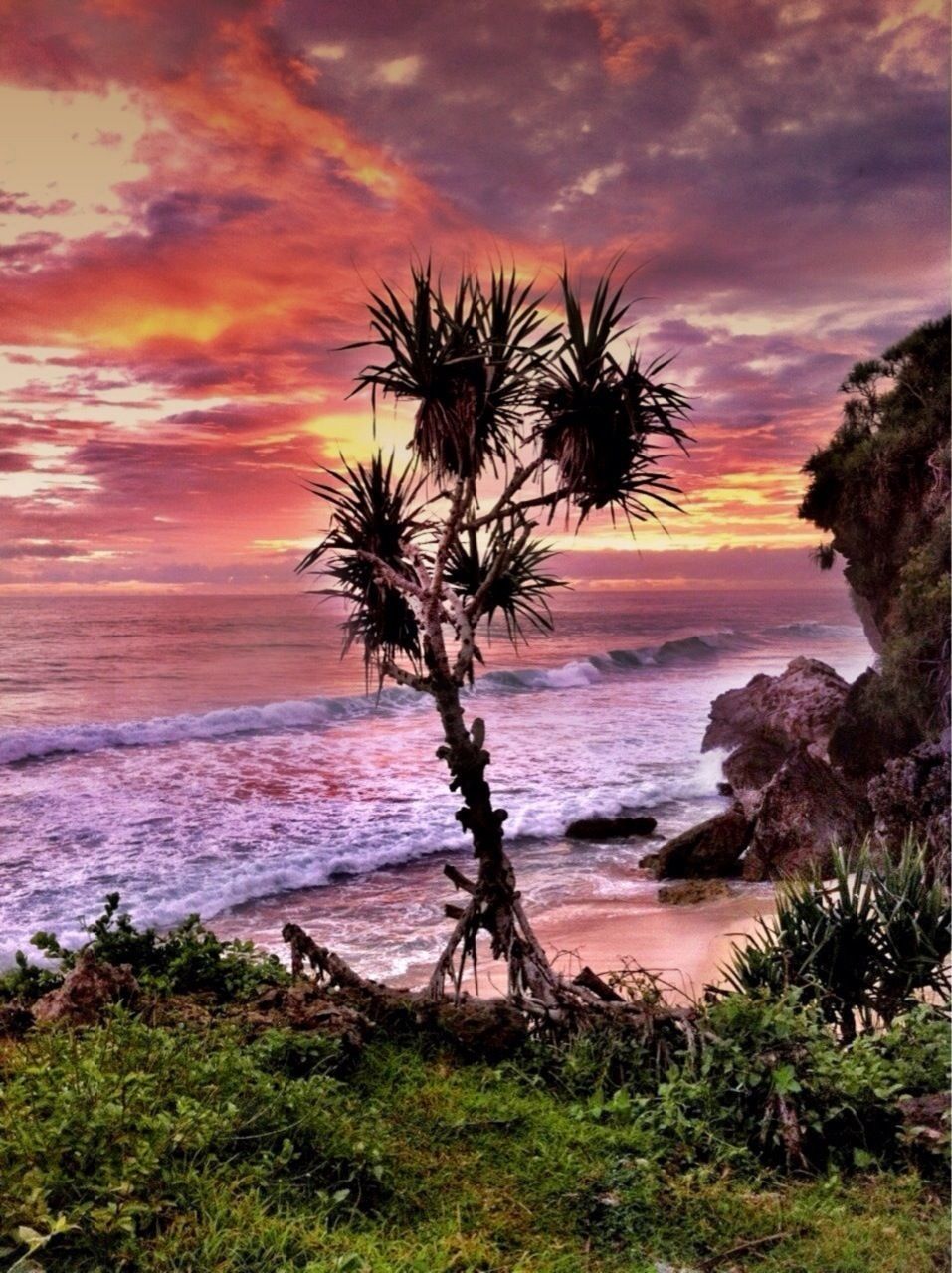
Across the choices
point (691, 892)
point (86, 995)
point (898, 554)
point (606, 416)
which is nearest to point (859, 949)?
point (606, 416)

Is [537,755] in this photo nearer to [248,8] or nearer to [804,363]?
[804,363]

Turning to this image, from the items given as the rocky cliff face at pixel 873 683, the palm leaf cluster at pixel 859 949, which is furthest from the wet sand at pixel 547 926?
the palm leaf cluster at pixel 859 949

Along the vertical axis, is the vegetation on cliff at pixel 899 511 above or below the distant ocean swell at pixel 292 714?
above

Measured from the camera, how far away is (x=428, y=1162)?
323 cm

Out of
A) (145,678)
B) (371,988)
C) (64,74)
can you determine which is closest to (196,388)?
(64,74)

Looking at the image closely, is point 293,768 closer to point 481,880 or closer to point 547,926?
point 547,926

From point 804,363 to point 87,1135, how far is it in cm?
994

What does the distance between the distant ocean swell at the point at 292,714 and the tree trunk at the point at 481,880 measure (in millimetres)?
4979

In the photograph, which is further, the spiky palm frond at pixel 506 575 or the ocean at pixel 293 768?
the ocean at pixel 293 768

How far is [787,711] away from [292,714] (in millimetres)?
9894

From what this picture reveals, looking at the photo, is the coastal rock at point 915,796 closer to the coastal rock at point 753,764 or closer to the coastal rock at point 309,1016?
the coastal rock at point 753,764

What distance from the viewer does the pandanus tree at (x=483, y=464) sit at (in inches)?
175

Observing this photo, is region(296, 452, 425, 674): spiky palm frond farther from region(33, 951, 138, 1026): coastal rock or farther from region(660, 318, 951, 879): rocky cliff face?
region(660, 318, 951, 879): rocky cliff face

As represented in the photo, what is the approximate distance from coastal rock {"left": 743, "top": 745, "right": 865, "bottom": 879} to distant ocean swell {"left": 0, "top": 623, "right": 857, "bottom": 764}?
3660mm
